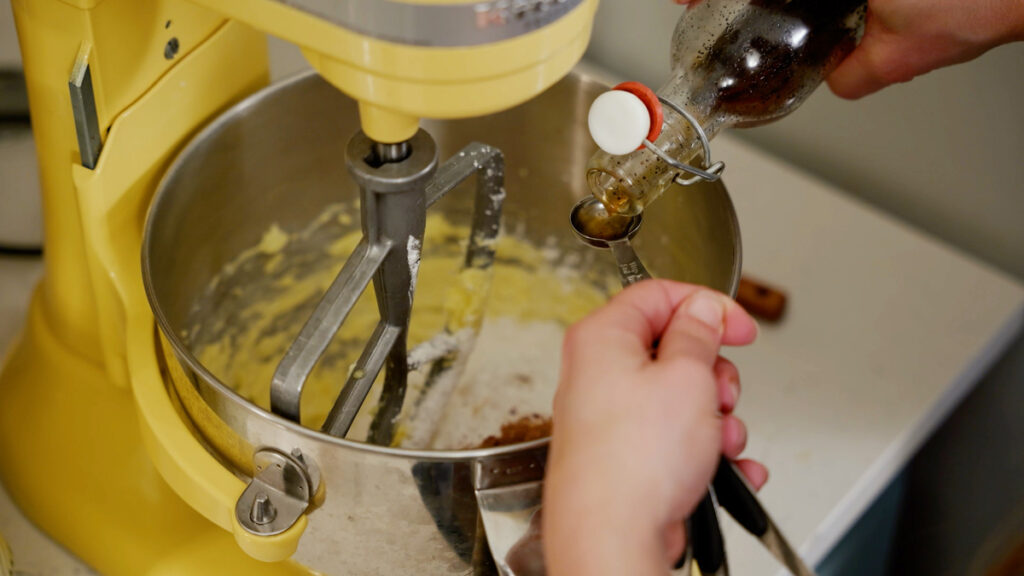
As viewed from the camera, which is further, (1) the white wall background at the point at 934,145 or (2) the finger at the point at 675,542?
(1) the white wall background at the point at 934,145

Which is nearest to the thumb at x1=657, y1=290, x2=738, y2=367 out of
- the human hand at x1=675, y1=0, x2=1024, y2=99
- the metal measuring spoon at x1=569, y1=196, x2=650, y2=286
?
the metal measuring spoon at x1=569, y1=196, x2=650, y2=286

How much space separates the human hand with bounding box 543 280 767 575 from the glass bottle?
12 cm

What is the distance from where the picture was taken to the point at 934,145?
2.31 feet

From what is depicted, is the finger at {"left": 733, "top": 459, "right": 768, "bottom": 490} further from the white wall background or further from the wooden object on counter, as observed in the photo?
the white wall background

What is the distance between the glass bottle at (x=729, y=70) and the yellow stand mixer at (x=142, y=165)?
0.13 meters

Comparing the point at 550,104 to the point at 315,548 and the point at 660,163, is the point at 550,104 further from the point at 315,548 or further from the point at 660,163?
the point at 315,548

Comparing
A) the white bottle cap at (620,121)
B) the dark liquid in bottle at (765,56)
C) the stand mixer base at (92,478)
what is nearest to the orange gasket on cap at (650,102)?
the white bottle cap at (620,121)

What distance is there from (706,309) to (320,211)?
31 cm

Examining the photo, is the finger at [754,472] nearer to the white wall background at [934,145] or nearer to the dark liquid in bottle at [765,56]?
the dark liquid in bottle at [765,56]

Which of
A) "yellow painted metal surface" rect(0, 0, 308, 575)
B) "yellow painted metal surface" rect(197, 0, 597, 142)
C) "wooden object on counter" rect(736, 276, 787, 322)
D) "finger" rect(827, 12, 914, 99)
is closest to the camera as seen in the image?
"yellow painted metal surface" rect(197, 0, 597, 142)

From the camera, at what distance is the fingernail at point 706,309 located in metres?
0.36

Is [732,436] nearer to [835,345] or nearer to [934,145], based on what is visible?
[835,345]

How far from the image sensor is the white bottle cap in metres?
0.39

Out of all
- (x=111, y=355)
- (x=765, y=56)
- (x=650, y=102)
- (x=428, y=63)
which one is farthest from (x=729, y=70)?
(x=111, y=355)
